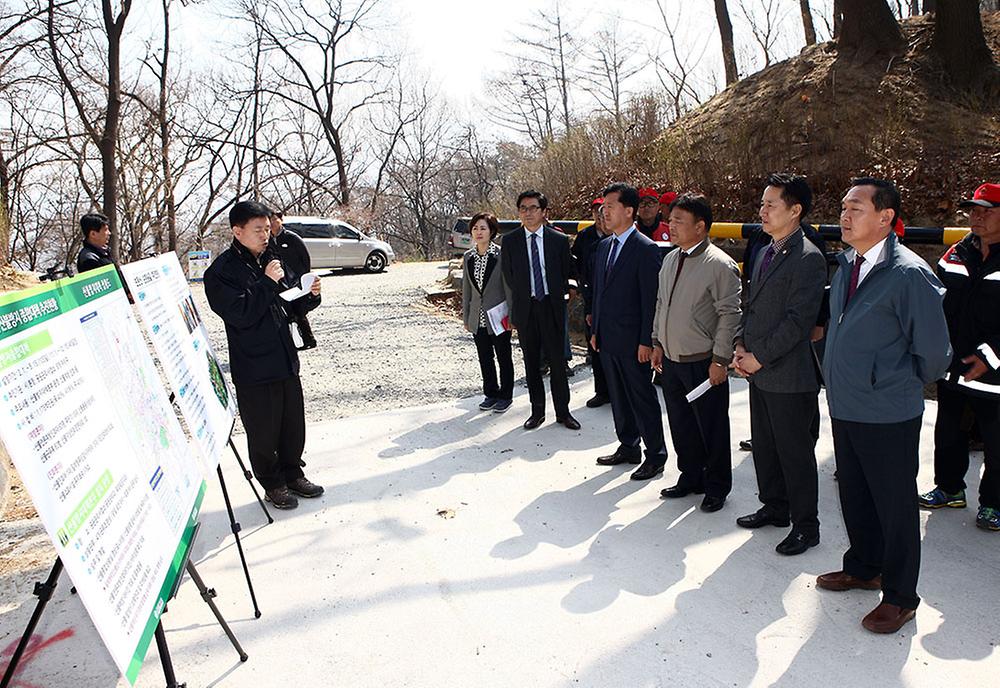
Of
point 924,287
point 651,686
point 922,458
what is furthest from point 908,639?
point 922,458

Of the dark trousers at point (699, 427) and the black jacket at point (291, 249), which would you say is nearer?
the dark trousers at point (699, 427)

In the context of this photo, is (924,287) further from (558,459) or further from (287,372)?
(287,372)

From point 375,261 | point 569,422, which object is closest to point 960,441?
point 569,422

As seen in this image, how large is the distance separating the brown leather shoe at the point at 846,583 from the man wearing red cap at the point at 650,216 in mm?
3528

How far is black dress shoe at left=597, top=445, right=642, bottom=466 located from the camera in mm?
4949

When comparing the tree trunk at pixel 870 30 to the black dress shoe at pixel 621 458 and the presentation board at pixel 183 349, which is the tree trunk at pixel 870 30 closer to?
the black dress shoe at pixel 621 458

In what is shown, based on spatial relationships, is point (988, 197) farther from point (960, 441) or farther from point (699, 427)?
point (699, 427)

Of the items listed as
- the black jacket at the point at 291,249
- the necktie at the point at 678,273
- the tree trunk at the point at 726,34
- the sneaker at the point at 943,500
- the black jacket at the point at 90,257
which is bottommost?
the sneaker at the point at 943,500

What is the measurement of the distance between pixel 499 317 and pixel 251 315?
240cm

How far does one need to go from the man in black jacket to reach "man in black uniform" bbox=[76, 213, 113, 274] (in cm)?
306

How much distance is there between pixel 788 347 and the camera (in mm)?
3400

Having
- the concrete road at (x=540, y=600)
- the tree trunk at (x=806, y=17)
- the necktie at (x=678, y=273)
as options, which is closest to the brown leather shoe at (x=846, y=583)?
the concrete road at (x=540, y=600)

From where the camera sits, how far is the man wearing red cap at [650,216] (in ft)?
20.1

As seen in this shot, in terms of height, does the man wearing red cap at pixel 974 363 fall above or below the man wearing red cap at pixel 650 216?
below
